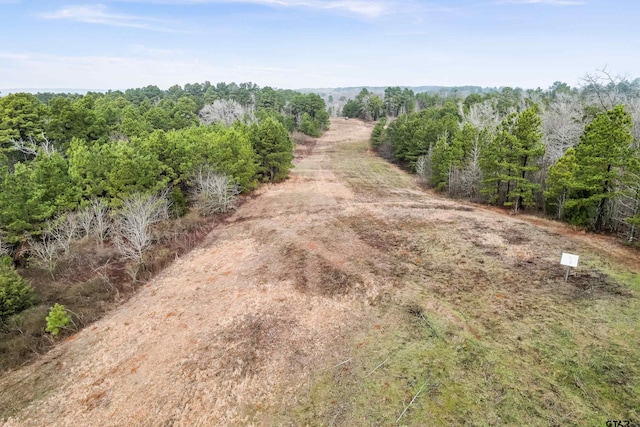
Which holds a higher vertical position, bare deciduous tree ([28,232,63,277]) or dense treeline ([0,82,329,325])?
dense treeline ([0,82,329,325])

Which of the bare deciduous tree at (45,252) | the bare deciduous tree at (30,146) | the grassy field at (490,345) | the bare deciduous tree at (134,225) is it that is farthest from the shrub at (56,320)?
the bare deciduous tree at (30,146)

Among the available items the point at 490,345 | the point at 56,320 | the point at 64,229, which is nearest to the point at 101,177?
the point at 64,229

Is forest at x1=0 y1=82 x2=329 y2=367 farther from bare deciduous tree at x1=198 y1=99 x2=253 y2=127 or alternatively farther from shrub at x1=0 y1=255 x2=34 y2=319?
bare deciduous tree at x1=198 y1=99 x2=253 y2=127

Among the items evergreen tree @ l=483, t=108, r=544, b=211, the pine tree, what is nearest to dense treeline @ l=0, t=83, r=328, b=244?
evergreen tree @ l=483, t=108, r=544, b=211

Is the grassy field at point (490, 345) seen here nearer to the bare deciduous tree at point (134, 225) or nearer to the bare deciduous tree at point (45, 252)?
the bare deciduous tree at point (134, 225)

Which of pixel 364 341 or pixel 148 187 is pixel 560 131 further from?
pixel 148 187

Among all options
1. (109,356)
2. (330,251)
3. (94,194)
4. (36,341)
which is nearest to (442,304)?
(330,251)

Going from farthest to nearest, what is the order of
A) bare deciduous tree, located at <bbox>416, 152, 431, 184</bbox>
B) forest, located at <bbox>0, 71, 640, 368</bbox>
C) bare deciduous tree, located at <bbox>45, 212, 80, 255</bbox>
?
bare deciduous tree, located at <bbox>416, 152, 431, 184</bbox> < bare deciduous tree, located at <bbox>45, 212, 80, 255</bbox> < forest, located at <bbox>0, 71, 640, 368</bbox>
